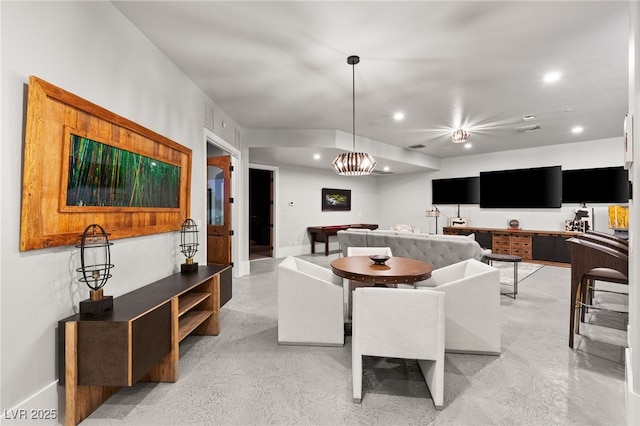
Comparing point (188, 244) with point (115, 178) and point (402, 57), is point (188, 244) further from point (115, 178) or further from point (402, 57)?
point (402, 57)

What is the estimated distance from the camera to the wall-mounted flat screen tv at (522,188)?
6.94 m

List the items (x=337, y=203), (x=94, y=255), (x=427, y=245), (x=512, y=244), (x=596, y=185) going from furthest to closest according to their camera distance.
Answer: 1. (x=337, y=203)
2. (x=512, y=244)
3. (x=596, y=185)
4. (x=427, y=245)
5. (x=94, y=255)

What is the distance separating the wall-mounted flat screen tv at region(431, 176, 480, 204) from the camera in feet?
26.8

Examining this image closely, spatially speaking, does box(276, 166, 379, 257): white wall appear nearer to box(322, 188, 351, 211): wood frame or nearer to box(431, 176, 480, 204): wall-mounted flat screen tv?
box(322, 188, 351, 211): wood frame

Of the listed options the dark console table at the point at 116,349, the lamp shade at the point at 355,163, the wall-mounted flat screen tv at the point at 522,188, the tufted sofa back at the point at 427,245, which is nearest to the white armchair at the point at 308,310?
the dark console table at the point at 116,349

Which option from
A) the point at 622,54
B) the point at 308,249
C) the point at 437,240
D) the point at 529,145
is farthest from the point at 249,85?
the point at 529,145

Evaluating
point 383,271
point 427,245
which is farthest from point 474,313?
point 427,245

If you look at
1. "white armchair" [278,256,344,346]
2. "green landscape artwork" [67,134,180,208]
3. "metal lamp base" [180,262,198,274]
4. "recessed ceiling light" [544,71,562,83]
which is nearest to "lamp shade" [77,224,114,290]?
"green landscape artwork" [67,134,180,208]

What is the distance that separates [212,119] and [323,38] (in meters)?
2.08

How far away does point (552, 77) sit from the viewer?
345 cm

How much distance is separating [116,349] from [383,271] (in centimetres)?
186

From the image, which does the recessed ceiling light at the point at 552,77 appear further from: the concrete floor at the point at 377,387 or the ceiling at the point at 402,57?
the concrete floor at the point at 377,387

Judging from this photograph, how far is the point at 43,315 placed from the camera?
1688 millimetres

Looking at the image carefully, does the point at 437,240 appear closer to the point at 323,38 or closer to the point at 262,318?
the point at 262,318
